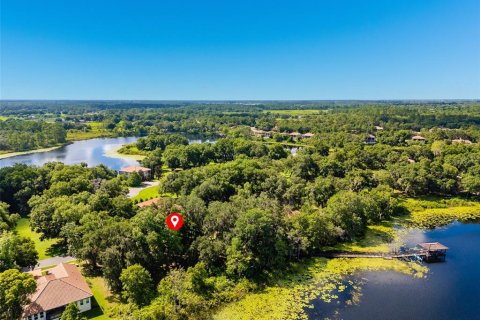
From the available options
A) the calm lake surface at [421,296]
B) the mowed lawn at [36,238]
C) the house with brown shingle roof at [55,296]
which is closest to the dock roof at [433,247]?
the calm lake surface at [421,296]

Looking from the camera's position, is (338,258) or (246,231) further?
(338,258)

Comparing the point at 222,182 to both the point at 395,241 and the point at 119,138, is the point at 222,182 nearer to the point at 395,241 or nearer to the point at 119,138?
the point at 395,241

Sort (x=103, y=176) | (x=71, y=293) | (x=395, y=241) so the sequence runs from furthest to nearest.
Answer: (x=103, y=176) < (x=395, y=241) < (x=71, y=293)

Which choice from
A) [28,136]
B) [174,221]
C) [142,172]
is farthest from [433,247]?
[28,136]

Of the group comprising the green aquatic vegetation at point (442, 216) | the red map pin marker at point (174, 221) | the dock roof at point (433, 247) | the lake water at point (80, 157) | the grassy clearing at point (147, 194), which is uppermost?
the red map pin marker at point (174, 221)

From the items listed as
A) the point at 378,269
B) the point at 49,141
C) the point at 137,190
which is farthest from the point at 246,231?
the point at 49,141

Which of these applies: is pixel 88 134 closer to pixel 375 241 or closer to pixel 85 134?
pixel 85 134

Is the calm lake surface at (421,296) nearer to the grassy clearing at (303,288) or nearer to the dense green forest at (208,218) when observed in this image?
the grassy clearing at (303,288)
